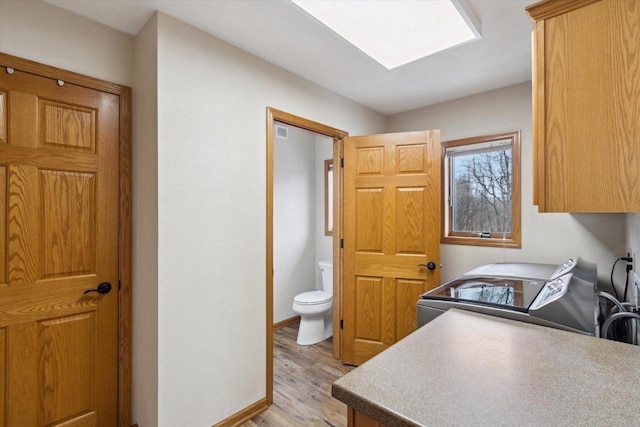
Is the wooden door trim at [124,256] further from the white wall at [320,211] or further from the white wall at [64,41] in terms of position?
the white wall at [320,211]

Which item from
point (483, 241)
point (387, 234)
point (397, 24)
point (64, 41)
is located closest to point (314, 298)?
point (387, 234)

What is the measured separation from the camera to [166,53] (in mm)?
1656

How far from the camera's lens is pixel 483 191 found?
289cm

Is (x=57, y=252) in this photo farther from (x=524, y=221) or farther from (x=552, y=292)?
(x=524, y=221)

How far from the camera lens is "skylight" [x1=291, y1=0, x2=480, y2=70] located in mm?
1673

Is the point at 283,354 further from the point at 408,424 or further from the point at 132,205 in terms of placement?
the point at 408,424

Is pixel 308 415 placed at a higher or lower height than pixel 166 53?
lower

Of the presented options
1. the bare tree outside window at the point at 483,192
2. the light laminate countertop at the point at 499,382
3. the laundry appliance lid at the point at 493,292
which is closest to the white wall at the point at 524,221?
the bare tree outside window at the point at 483,192

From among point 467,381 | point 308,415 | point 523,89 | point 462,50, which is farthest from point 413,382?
point 523,89

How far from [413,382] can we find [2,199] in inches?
79.1

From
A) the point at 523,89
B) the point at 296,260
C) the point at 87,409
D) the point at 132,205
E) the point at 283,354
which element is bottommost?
the point at 283,354

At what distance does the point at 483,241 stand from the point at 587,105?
2138 millimetres

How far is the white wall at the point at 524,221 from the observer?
2281 mm

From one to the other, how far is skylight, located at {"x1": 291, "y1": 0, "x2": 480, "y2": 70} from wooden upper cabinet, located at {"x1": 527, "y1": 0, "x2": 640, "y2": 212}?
83cm
